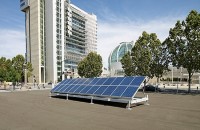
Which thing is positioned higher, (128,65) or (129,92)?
(128,65)

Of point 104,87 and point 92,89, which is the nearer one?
point 104,87

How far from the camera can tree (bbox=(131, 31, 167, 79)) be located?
1735 inches

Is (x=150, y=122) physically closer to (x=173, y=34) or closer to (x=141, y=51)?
(x=173, y=34)

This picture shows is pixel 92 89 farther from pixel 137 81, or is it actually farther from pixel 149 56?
pixel 149 56

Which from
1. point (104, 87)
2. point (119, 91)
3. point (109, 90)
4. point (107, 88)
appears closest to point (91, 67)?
point (104, 87)

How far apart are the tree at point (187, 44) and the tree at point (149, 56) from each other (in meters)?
4.98

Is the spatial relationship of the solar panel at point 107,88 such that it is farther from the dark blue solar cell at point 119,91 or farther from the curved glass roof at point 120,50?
the curved glass roof at point 120,50

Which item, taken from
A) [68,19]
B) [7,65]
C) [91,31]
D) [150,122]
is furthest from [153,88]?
[91,31]

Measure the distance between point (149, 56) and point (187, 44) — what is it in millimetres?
9688

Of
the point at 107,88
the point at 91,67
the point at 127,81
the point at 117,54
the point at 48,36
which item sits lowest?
the point at 107,88

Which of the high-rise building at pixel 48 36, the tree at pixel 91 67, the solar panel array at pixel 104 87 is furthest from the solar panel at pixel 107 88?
the high-rise building at pixel 48 36

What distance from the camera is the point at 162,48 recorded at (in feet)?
141

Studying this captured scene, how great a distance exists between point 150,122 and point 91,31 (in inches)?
6288

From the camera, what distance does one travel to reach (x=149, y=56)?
45.3 meters
